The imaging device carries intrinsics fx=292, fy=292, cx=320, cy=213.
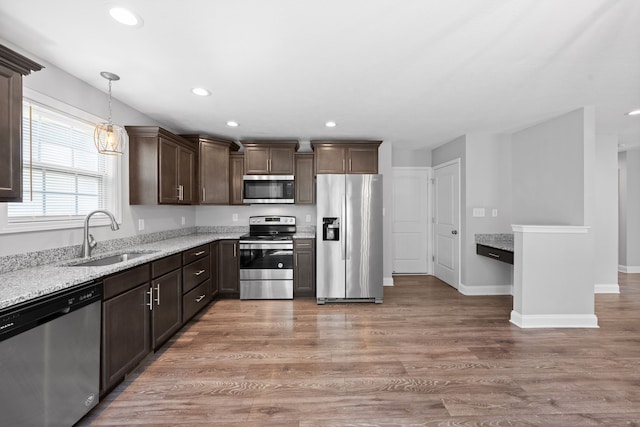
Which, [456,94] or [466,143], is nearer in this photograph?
[456,94]

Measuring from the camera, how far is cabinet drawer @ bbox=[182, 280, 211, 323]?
10.0 ft

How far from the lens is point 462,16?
5.44 ft

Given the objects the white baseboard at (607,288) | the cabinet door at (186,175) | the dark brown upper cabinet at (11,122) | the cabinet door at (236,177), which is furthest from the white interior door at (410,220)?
the dark brown upper cabinet at (11,122)

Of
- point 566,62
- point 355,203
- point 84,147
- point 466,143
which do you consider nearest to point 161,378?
point 84,147

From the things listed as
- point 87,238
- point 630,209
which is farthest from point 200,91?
point 630,209

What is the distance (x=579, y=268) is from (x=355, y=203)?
2557mm

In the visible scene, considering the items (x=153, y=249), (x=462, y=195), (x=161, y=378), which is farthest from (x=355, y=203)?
(x=161, y=378)

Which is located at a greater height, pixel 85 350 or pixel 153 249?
pixel 153 249

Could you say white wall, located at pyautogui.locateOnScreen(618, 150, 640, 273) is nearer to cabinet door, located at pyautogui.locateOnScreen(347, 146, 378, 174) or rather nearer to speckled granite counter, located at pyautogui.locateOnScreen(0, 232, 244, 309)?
cabinet door, located at pyautogui.locateOnScreen(347, 146, 378, 174)

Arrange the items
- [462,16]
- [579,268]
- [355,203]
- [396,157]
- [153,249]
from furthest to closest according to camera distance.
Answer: [396,157]
[355,203]
[579,268]
[153,249]
[462,16]

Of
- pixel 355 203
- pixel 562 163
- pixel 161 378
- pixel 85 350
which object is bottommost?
pixel 161 378

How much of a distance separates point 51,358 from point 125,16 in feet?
6.26

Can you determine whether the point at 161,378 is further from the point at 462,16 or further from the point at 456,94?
the point at 456,94

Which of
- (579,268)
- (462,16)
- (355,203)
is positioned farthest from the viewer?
(355,203)
